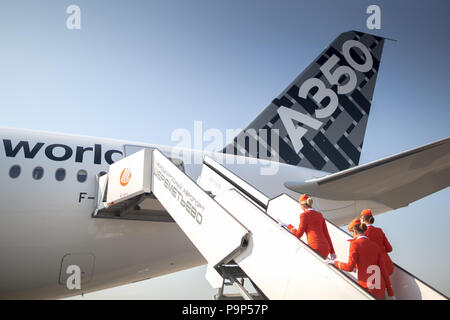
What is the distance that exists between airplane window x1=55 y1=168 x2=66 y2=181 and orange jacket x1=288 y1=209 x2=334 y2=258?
5.17 metres

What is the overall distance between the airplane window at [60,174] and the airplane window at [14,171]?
0.69 meters

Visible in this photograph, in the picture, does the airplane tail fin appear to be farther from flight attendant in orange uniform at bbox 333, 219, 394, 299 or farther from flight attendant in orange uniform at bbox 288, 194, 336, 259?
flight attendant in orange uniform at bbox 333, 219, 394, 299

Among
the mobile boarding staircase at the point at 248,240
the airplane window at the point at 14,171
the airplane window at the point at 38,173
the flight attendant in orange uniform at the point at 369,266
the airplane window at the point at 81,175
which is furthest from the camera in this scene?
the airplane window at the point at 81,175

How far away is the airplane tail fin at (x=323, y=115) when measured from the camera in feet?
37.1

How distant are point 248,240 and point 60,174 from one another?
516cm

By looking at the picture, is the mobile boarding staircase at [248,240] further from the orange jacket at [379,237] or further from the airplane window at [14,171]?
the airplane window at [14,171]

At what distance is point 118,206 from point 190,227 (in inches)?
120

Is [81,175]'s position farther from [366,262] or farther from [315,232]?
[366,262]

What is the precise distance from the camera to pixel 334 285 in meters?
2.72

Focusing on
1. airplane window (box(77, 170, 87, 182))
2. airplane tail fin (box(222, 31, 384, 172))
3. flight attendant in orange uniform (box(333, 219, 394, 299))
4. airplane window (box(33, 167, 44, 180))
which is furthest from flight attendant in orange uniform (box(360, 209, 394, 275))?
airplane tail fin (box(222, 31, 384, 172))

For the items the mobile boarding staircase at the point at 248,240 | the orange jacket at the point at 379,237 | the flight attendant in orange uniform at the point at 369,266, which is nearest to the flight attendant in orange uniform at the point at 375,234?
the orange jacket at the point at 379,237

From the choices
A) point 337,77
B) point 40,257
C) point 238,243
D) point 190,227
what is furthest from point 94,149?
point 337,77

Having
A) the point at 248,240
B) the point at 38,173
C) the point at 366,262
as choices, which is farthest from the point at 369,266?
the point at 38,173

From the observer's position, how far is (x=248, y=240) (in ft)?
11.5
